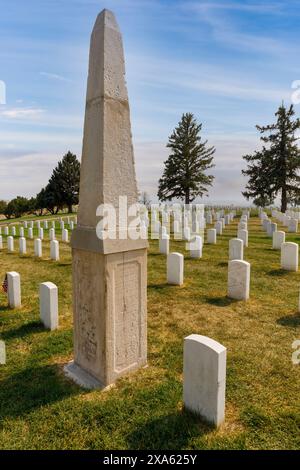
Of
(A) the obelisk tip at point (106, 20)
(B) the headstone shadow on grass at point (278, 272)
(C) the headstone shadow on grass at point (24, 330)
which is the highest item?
(A) the obelisk tip at point (106, 20)

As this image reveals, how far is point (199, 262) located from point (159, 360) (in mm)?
7084

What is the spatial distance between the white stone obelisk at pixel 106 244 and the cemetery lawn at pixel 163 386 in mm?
446

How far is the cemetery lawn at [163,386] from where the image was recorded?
3146 mm

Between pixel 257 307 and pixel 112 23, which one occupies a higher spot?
pixel 112 23

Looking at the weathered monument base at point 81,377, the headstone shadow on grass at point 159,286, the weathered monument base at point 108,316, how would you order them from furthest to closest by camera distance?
the headstone shadow on grass at point 159,286
the weathered monument base at point 81,377
the weathered monument base at point 108,316

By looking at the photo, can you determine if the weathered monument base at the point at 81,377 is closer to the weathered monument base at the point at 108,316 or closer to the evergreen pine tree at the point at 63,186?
the weathered monument base at the point at 108,316

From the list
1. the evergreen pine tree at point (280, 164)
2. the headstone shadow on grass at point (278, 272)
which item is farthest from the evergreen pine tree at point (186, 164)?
the headstone shadow on grass at point (278, 272)

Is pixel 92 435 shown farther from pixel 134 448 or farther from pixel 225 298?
pixel 225 298

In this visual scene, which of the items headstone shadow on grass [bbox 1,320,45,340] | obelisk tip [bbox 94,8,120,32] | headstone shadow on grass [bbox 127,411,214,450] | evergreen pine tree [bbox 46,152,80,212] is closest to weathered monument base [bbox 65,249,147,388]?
headstone shadow on grass [bbox 127,411,214,450]

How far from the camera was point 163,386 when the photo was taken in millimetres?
3984

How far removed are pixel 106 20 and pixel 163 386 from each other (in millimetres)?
4714

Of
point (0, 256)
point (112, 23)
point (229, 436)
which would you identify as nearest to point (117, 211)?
point (112, 23)

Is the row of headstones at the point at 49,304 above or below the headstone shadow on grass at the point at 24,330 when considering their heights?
above

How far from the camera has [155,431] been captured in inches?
126
